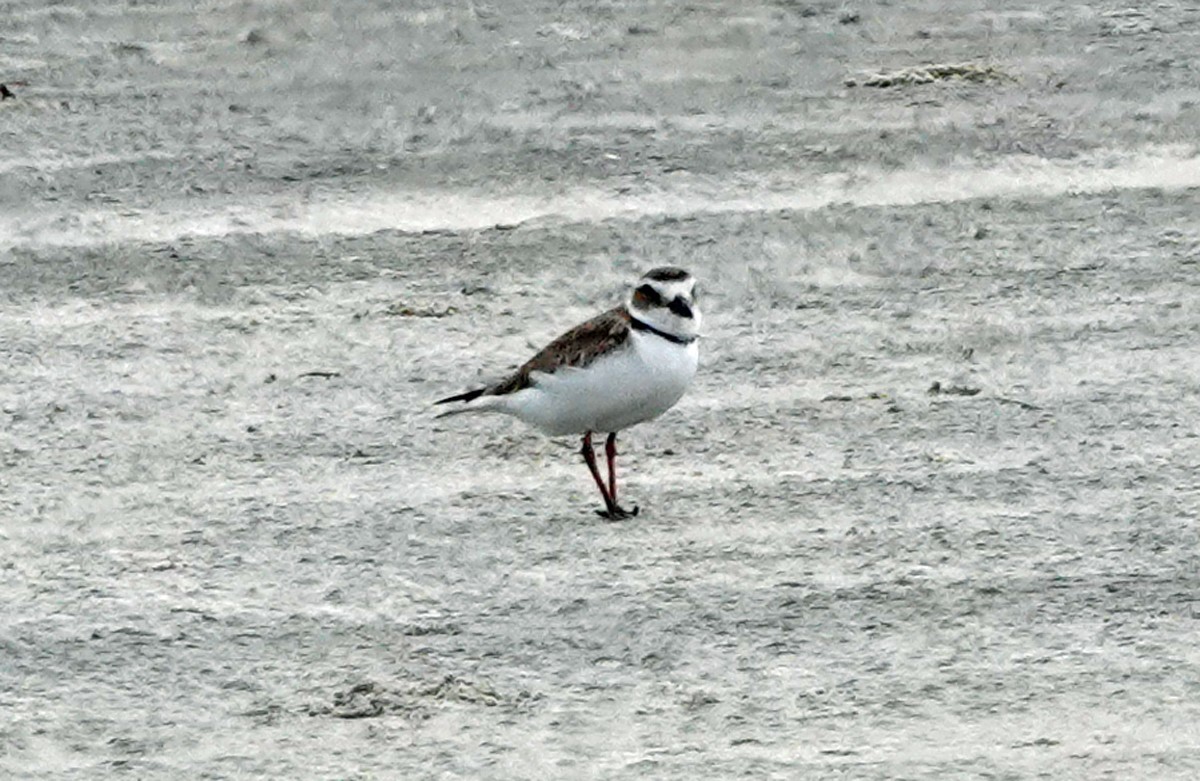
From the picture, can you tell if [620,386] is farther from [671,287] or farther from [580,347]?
[671,287]

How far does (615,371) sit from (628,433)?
862 millimetres

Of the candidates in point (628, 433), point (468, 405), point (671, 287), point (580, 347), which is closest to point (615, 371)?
point (580, 347)

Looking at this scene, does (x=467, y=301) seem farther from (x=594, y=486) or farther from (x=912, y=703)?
(x=912, y=703)

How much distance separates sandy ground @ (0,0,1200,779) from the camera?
18.5 feet

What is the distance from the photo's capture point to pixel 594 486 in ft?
22.5

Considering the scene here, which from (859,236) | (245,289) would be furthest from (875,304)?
(245,289)

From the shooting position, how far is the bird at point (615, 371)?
6469 mm

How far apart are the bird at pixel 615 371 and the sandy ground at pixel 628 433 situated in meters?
0.26

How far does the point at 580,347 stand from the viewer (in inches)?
259

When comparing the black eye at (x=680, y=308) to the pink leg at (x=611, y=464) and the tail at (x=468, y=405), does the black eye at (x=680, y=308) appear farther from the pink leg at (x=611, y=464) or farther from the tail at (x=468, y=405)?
the tail at (x=468, y=405)

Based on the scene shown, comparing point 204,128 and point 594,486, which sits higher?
point 204,128

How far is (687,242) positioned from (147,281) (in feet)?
5.84

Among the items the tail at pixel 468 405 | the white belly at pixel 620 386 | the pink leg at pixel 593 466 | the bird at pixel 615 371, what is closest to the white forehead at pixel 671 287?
the bird at pixel 615 371

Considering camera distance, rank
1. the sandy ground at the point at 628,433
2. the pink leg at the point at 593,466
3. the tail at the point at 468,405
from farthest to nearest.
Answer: the tail at the point at 468,405 < the pink leg at the point at 593,466 < the sandy ground at the point at 628,433
